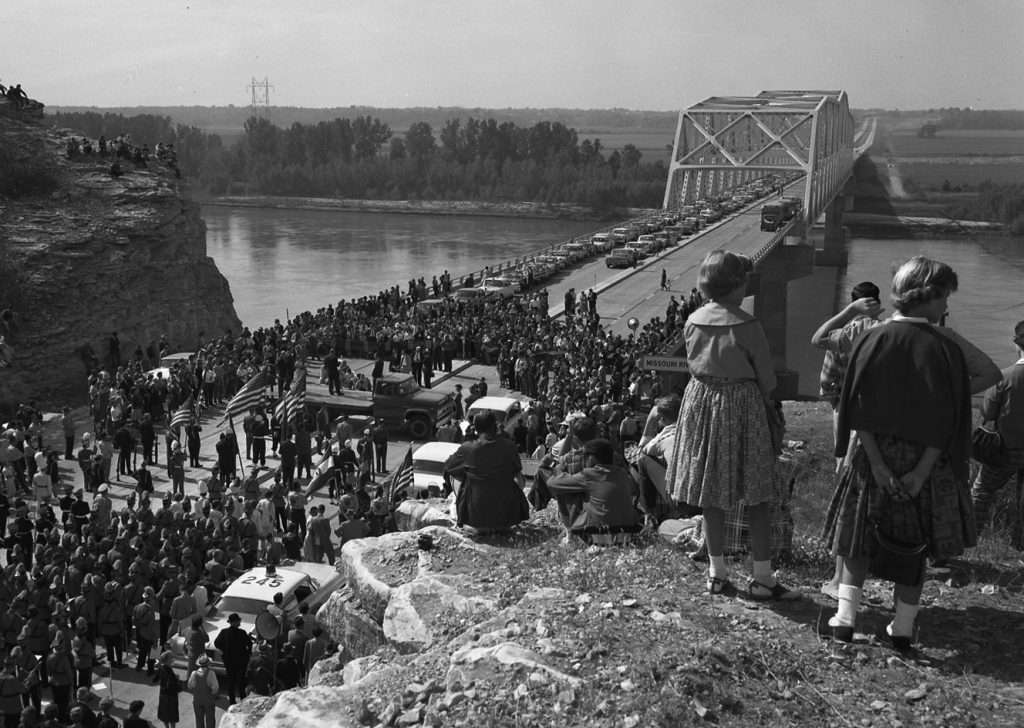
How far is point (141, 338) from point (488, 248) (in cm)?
5204

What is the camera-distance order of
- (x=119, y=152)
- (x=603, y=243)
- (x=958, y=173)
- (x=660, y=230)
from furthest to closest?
(x=958, y=173)
(x=660, y=230)
(x=603, y=243)
(x=119, y=152)

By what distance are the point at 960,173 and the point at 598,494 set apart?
168156mm

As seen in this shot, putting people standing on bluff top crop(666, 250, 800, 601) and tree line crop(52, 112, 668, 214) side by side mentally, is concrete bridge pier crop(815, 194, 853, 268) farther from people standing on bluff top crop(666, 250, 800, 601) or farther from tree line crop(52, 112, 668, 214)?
people standing on bluff top crop(666, 250, 800, 601)

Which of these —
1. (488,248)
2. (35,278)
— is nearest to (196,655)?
(35,278)

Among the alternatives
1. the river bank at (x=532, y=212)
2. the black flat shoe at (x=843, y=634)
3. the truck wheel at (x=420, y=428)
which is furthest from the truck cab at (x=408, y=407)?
the river bank at (x=532, y=212)

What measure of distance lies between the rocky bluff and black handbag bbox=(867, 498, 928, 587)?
109 feet

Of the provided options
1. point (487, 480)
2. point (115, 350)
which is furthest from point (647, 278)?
point (487, 480)

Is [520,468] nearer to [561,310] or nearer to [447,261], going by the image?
[561,310]

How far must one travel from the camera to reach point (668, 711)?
4699 millimetres

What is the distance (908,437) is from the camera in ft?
16.3

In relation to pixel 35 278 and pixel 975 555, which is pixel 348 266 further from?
pixel 975 555

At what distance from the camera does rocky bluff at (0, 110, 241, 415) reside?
3606 cm

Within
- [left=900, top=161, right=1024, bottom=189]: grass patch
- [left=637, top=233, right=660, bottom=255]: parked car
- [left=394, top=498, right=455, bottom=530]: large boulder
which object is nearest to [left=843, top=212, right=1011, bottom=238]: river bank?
[left=900, top=161, right=1024, bottom=189]: grass patch

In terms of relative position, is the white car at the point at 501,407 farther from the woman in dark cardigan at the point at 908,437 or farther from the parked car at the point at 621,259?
the parked car at the point at 621,259
